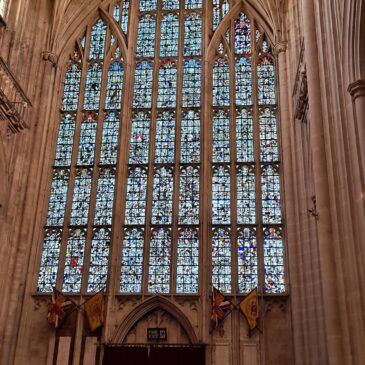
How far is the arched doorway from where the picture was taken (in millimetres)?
15383

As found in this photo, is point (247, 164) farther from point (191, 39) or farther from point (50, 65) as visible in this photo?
point (50, 65)

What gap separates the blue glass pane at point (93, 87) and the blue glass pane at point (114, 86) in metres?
0.34

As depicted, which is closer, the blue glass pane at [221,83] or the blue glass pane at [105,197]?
the blue glass pane at [105,197]

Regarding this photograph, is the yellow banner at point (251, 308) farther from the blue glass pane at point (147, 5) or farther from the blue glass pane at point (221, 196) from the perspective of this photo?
the blue glass pane at point (147, 5)

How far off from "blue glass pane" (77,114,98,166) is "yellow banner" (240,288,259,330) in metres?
6.40

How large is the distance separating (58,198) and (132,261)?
3124 millimetres

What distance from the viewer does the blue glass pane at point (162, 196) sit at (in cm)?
1720

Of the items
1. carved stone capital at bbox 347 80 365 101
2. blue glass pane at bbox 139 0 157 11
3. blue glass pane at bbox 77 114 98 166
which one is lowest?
carved stone capital at bbox 347 80 365 101

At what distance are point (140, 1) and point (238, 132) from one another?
627 centimetres

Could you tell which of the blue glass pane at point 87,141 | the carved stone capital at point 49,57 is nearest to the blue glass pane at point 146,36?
the carved stone capital at point 49,57

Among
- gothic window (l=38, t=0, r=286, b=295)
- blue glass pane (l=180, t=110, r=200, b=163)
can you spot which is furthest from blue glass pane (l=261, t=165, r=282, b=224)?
blue glass pane (l=180, t=110, r=200, b=163)

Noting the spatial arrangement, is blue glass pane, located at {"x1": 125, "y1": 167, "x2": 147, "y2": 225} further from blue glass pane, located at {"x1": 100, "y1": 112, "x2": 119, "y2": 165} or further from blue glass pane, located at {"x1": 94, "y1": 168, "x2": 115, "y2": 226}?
blue glass pane, located at {"x1": 100, "y1": 112, "x2": 119, "y2": 165}

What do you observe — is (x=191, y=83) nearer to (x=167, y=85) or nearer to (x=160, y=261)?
(x=167, y=85)

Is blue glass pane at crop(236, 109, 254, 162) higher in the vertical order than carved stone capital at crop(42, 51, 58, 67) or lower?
lower
